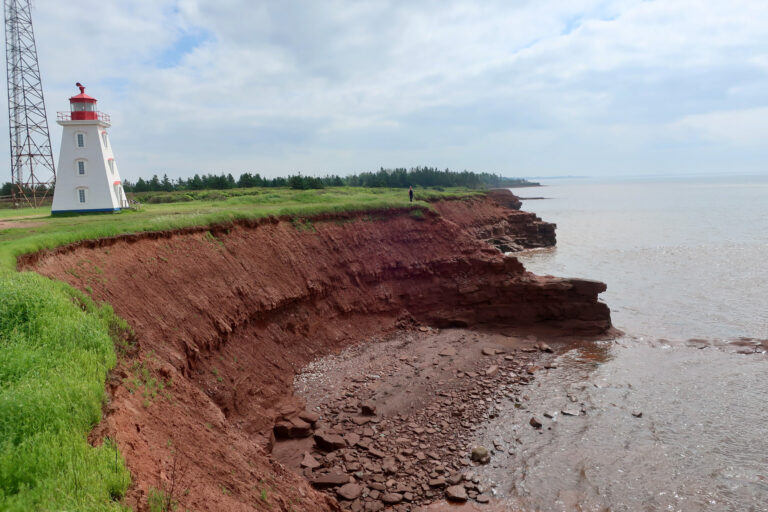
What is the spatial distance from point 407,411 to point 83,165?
28850 mm

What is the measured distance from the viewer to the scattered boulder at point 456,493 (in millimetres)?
11969

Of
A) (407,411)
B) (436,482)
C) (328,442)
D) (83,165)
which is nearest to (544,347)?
(407,411)

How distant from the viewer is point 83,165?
99.6 feet

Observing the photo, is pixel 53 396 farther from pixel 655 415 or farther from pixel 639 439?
pixel 655 415

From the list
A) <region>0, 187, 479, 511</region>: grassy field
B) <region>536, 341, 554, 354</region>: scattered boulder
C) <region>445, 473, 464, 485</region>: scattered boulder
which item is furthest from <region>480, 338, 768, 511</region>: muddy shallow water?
<region>0, 187, 479, 511</region>: grassy field

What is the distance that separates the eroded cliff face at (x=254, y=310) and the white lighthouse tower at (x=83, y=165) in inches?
585

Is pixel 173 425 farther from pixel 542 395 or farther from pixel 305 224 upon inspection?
pixel 305 224

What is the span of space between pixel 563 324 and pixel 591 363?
13.5 feet

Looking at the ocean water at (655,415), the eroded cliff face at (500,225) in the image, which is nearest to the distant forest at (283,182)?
the eroded cliff face at (500,225)

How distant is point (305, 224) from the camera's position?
27.3m

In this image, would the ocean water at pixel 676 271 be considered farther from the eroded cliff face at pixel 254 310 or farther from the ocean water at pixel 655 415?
the eroded cliff face at pixel 254 310

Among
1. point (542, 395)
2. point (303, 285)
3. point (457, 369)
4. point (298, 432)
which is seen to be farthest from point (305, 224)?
point (542, 395)

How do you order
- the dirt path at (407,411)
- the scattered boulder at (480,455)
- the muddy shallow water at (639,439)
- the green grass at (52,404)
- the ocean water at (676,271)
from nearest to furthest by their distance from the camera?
A: 1. the green grass at (52,404)
2. the dirt path at (407,411)
3. the muddy shallow water at (639,439)
4. the scattered boulder at (480,455)
5. the ocean water at (676,271)

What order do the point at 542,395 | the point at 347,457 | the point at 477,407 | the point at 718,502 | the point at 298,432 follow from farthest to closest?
the point at 542,395, the point at 477,407, the point at 298,432, the point at 347,457, the point at 718,502
